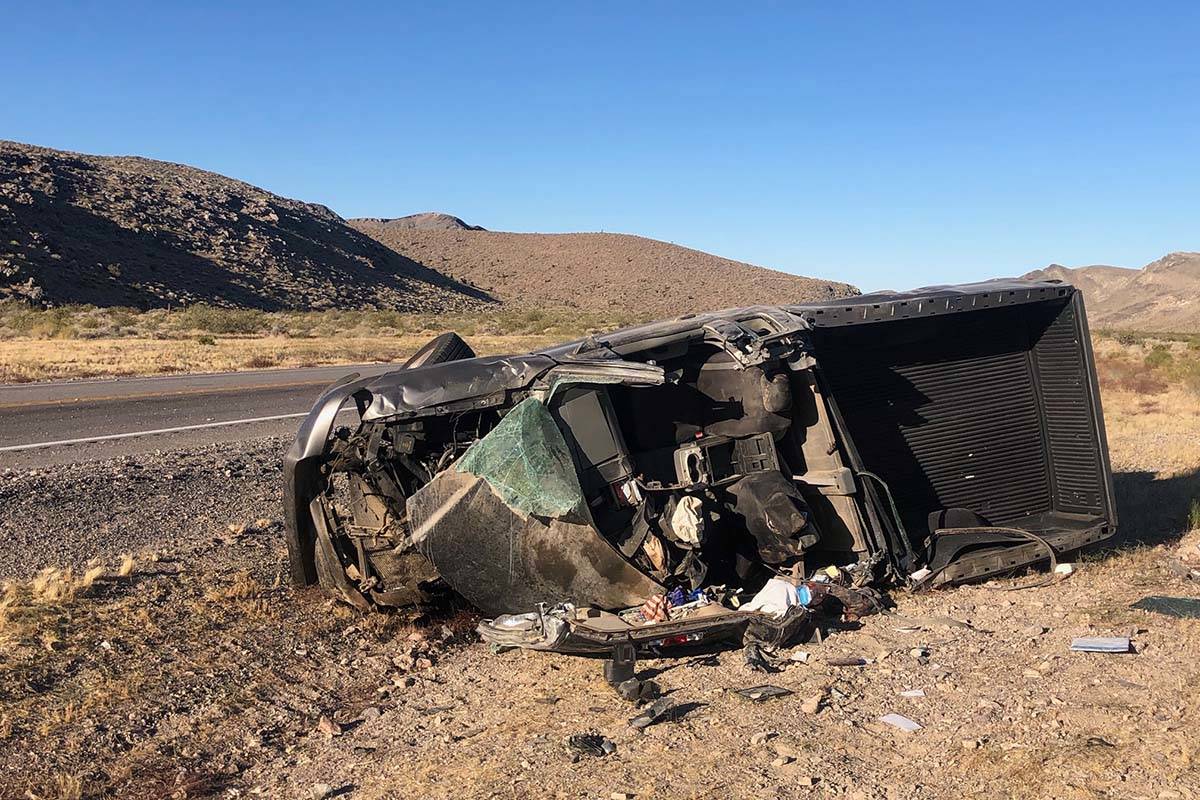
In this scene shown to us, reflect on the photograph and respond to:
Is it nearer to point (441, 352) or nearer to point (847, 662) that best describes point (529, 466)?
point (847, 662)

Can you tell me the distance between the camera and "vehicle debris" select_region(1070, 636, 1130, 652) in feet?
16.5

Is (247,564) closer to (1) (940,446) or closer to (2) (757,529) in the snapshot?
(2) (757,529)

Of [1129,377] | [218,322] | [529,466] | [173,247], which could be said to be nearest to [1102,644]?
[529,466]

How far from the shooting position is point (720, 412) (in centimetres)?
601

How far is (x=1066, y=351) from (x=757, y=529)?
3.11 m

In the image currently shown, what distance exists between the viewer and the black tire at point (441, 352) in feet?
21.8

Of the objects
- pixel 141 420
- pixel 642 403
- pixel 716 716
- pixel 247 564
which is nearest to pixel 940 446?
pixel 642 403

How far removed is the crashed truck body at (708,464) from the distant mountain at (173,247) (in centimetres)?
3931

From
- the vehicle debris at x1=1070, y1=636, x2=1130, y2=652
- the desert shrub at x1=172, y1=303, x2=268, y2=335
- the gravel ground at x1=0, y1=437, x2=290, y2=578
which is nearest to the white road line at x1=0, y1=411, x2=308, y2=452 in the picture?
the gravel ground at x1=0, y1=437, x2=290, y2=578

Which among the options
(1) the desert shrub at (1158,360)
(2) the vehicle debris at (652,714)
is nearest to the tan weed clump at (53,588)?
(2) the vehicle debris at (652,714)

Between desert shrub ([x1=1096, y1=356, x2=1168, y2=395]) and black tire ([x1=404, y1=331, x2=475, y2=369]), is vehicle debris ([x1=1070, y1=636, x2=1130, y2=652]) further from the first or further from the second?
desert shrub ([x1=1096, y1=356, x2=1168, y2=395])

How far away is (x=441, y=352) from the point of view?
22.2 ft

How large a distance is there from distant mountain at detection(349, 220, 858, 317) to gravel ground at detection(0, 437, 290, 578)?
62190mm

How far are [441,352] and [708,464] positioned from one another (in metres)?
2.19
